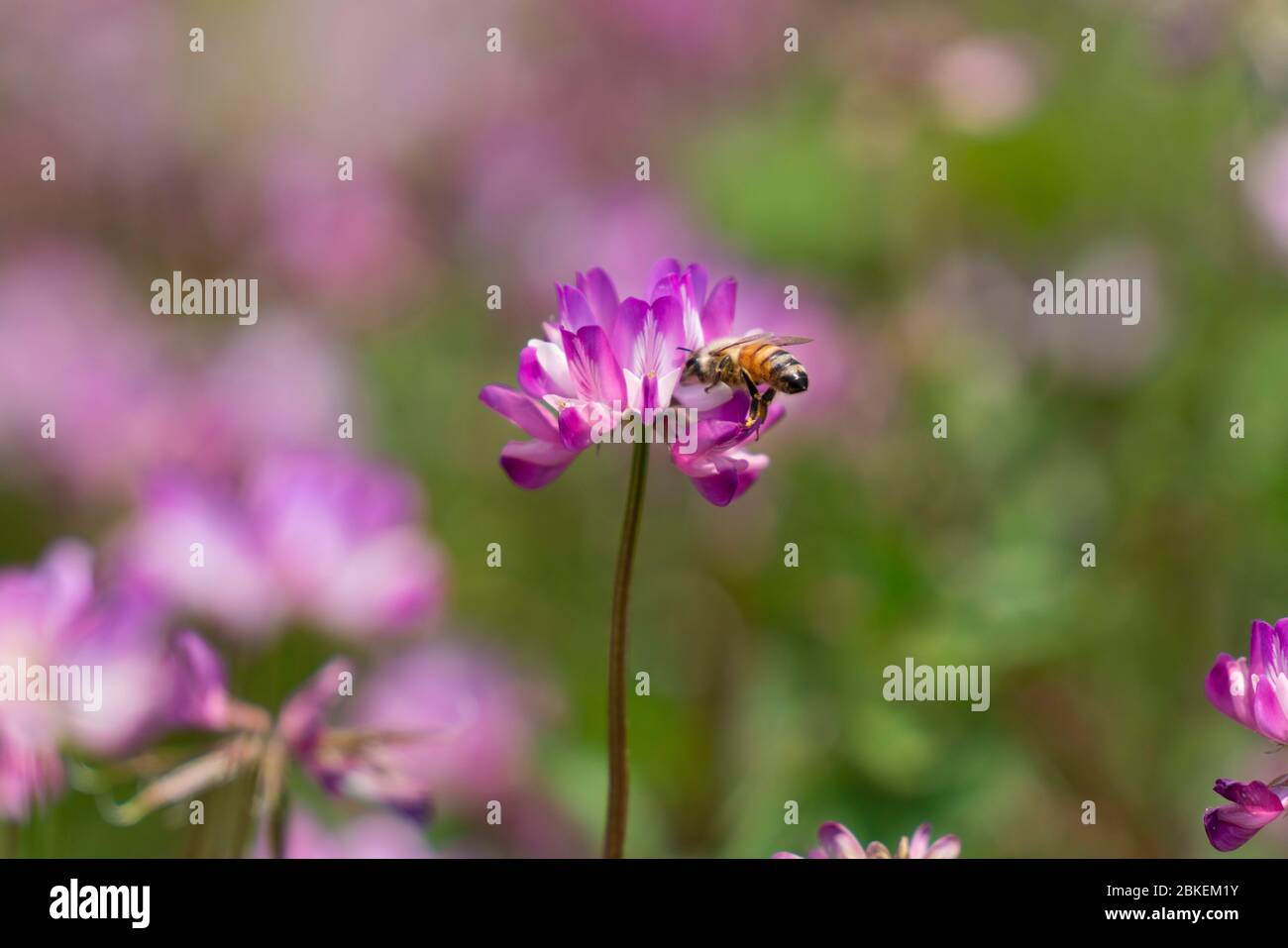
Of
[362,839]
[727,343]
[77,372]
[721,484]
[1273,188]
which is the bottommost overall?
[362,839]

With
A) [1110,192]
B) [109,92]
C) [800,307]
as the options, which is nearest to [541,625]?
[800,307]

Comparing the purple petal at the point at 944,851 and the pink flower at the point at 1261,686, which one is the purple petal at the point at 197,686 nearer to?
the purple petal at the point at 944,851

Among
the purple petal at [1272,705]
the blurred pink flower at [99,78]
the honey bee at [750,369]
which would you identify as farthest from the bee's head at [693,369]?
the blurred pink flower at [99,78]

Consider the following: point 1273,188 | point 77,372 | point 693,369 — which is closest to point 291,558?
point 693,369

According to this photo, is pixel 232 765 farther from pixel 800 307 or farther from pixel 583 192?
pixel 583 192

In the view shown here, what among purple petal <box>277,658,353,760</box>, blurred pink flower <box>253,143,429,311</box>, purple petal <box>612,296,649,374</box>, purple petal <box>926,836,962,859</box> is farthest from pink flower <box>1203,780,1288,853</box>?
blurred pink flower <box>253,143,429,311</box>

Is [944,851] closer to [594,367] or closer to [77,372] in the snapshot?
[594,367]

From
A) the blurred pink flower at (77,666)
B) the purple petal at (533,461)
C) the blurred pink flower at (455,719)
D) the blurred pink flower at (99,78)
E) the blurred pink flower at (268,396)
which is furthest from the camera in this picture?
the blurred pink flower at (99,78)
